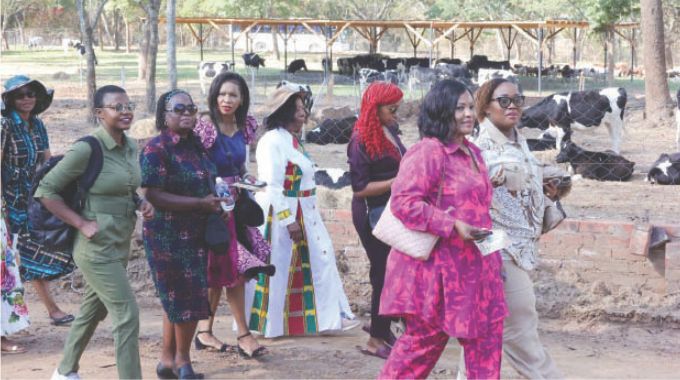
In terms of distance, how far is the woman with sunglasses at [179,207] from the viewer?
518 centimetres

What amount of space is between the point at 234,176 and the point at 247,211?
0.89 ft

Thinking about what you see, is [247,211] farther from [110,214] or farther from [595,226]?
[595,226]

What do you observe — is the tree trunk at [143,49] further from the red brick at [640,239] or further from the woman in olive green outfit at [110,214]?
the woman in olive green outfit at [110,214]

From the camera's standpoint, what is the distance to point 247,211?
5715 mm

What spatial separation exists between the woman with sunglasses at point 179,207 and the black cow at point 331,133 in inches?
440

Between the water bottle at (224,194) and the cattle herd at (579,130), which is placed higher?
the water bottle at (224,194)

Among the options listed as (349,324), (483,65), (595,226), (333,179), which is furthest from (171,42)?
(483,65)

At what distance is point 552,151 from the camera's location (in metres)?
14.9

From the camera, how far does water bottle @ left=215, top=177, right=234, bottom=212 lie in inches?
206

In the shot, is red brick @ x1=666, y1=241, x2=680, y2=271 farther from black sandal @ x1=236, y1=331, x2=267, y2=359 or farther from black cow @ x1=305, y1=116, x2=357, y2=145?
black cow @ x1=305, y1=116, x2=357, y2=145

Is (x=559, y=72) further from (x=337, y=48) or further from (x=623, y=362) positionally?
(x=337, y=48)

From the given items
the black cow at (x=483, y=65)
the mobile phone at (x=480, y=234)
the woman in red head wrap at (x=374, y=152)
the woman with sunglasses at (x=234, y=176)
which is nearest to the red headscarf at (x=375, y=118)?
the woman in red head wrap at (x=374, y=152)

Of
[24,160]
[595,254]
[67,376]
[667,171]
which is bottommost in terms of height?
[67,376]

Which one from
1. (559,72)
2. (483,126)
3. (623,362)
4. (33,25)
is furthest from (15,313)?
(33,25)
